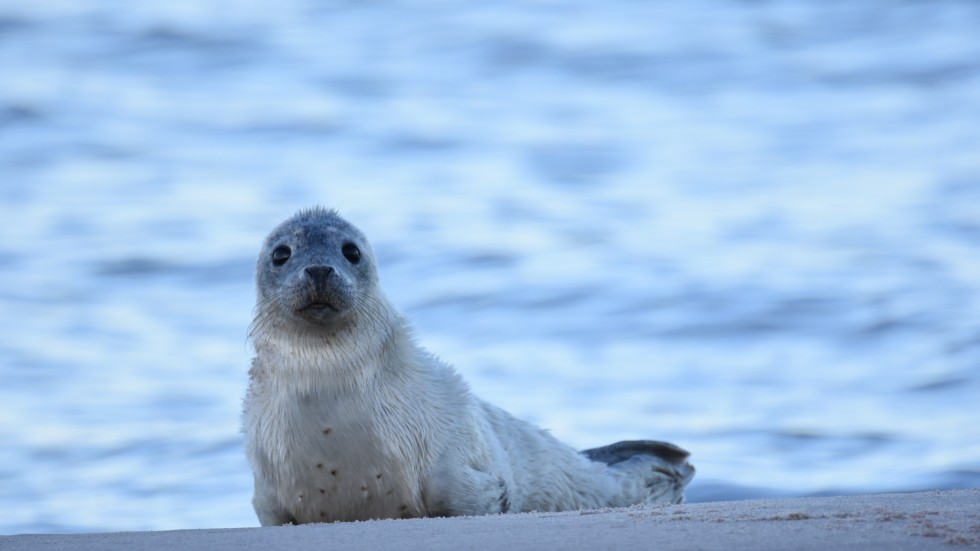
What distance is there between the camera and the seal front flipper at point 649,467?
737 cm

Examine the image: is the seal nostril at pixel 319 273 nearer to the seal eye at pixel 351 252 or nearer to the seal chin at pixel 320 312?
the seal chin at pixel 320 312

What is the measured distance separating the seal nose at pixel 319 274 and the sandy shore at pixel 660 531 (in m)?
1.40

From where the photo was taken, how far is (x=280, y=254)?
632 cm

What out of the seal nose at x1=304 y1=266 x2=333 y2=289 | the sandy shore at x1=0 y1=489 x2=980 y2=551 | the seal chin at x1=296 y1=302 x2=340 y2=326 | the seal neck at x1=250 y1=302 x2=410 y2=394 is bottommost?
the sandy shore at x1=0 y1=489 x2=980 y2=551

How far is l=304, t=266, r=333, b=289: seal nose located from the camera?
5.96 meters

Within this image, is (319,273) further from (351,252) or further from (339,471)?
(339,471)

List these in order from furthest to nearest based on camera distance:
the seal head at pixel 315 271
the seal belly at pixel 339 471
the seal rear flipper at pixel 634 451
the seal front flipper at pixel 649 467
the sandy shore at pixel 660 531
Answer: the seal rear flipper at pixel 634 451, the seal front flipper at pixel 649 467, the seal head at pixel 315 271, the seal belly at pixel 339 471, the sandy shore at pixel 660 531

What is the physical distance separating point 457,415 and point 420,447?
29 centimetres

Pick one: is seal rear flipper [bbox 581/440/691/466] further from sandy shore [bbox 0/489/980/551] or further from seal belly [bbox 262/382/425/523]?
sandy shore [bbox 0/489/980/551]

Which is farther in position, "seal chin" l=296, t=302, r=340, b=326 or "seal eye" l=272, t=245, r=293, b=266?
"seal eye" l=272, t=245, r=293, b=266

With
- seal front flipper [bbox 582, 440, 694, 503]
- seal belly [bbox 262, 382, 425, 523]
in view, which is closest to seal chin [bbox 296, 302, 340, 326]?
seal belly [bbox 262, 382, 425, 523]

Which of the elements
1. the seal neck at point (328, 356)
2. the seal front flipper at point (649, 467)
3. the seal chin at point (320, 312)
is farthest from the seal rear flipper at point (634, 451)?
the seal chin at point (320, 312)

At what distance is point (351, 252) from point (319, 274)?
0.39 metres

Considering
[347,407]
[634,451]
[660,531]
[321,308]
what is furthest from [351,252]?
[660,531]
